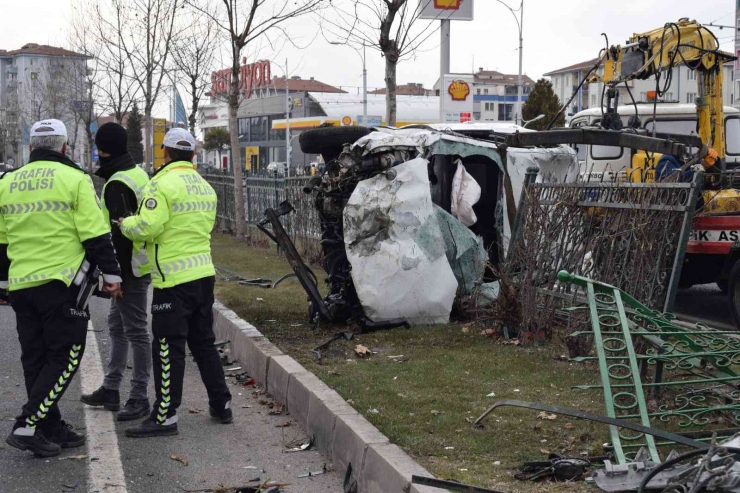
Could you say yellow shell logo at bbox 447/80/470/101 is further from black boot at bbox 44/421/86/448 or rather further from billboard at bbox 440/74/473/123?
black boot at bbox 44/421/86/448

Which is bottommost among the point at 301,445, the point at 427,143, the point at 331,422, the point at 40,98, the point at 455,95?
the point at 301,445

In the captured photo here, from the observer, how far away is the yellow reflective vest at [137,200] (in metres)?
6.20

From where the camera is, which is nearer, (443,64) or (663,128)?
(663,128)

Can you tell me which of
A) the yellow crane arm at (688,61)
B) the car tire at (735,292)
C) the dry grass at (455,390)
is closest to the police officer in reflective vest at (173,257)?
the dry grass at (455,390)

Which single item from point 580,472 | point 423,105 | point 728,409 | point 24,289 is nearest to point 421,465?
point 580,472

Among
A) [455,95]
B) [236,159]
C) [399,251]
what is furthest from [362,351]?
[455,95]

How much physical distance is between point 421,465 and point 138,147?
47565 millimetres

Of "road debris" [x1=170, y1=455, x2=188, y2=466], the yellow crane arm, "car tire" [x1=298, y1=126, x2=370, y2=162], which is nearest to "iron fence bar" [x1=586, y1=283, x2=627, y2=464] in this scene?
"road debris" [x1=170, y1=455, x2=188, y2=466]

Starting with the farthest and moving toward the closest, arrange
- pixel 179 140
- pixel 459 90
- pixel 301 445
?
1. pixel 459 90
2. pixel 179 140
3. pixel 301 445

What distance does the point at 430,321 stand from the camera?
341 inches

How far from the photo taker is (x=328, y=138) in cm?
941

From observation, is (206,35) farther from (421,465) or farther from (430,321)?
(421,465)

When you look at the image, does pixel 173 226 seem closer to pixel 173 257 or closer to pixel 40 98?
pixel 173 257

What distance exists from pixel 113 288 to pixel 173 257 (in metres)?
0.41
